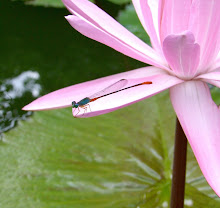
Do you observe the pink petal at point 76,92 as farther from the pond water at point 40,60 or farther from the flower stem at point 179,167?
the pond water at point 40,60

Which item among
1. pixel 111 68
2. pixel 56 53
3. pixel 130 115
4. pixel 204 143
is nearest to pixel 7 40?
pixel 56 53

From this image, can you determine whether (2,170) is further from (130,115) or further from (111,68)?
(111,68)

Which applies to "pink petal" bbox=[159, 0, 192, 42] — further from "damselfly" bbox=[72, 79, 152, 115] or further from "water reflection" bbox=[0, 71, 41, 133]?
"water reflection" bbox=[0, 71, 41, 133]

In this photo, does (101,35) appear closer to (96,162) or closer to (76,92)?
(76,92)

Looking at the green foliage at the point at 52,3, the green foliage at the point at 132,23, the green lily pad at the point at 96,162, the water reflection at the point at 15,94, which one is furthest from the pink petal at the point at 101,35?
the green foliage at the point at 52,3

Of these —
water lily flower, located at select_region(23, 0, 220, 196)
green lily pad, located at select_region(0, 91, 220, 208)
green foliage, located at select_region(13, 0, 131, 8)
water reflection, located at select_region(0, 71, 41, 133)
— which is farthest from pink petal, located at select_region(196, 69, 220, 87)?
green foliage, located at select_region(13, 0, 131, 8)

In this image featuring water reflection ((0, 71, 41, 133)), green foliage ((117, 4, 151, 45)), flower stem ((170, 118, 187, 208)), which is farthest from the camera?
green foliage ((117, 4, 151, 45))

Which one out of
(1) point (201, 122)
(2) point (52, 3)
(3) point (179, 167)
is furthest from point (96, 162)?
(2) point (52, 3)
